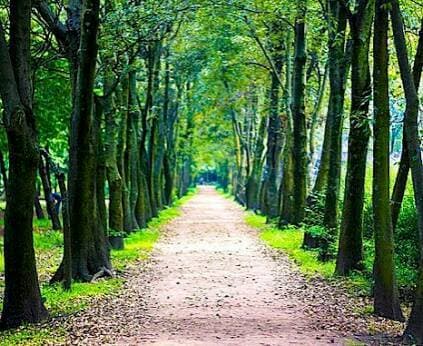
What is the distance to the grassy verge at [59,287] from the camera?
951 centimetres

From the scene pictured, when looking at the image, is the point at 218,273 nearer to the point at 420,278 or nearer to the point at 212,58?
the point at 420,278

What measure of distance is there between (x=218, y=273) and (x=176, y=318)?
573 centimetres

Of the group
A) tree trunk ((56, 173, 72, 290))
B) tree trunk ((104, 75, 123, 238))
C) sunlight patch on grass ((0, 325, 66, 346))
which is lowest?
sunlight patch on grass ((0, 325, 66, 346))

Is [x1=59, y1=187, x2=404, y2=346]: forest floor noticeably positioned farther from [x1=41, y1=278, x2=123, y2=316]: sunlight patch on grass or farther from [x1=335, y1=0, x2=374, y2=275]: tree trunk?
[x1=335, y1=0, x2=374, y2=275]: tree trunk

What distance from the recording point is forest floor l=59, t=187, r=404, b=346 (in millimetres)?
9625

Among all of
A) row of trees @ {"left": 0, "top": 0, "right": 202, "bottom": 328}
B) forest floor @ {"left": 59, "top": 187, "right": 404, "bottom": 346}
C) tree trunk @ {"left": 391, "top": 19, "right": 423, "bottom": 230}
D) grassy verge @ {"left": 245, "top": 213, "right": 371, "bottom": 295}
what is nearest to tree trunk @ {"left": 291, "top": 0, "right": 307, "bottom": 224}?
grassy verge @ {"left": 245, "top": 213, "right": 371, "bottom": 295}

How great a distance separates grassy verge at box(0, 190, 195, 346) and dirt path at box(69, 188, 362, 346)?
344mm

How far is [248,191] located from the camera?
146 feet

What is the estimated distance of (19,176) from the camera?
9.99 meters

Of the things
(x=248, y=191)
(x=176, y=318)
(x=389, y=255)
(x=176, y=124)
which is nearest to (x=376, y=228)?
(x=389, y=255)

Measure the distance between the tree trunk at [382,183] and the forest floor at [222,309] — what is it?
458 mm

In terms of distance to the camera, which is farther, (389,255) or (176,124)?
(176,124)

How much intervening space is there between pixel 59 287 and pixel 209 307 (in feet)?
10.4

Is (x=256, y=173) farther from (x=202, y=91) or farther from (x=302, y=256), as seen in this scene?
(x=302, y=256)
